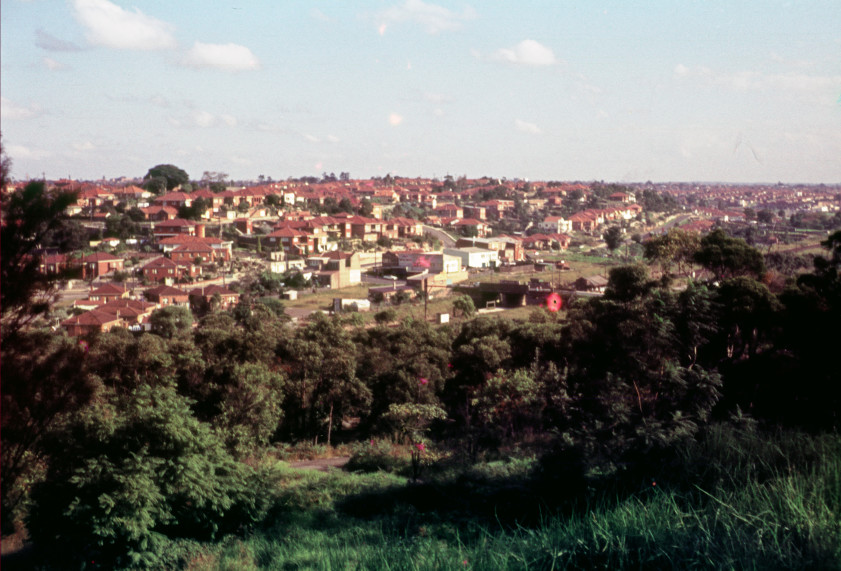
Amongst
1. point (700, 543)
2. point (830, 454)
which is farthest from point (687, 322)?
point (700, 543)

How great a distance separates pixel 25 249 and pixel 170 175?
38295 millimetres

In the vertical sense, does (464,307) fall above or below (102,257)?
below

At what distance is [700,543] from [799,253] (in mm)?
13300

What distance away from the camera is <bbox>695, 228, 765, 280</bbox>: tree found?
403 inches

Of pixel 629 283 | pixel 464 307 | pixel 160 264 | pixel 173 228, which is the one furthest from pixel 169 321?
pixel 173 228

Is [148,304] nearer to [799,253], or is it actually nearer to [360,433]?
[360,433]

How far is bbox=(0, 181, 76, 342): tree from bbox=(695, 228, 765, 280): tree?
357 inches

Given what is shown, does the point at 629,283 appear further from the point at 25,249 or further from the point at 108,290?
the point at 108,290

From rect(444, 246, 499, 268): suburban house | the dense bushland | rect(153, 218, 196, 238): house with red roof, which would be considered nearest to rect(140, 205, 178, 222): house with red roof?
rect(153, 218, 196, 238): house with red roof

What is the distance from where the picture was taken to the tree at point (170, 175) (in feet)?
127

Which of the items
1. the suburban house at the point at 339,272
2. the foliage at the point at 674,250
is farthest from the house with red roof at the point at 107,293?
the foliage at the point at 674,250

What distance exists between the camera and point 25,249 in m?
3.73

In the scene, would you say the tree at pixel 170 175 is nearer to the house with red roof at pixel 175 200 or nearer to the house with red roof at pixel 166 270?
the house with red roof at pixel 175 200

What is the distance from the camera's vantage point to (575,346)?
791 cm
